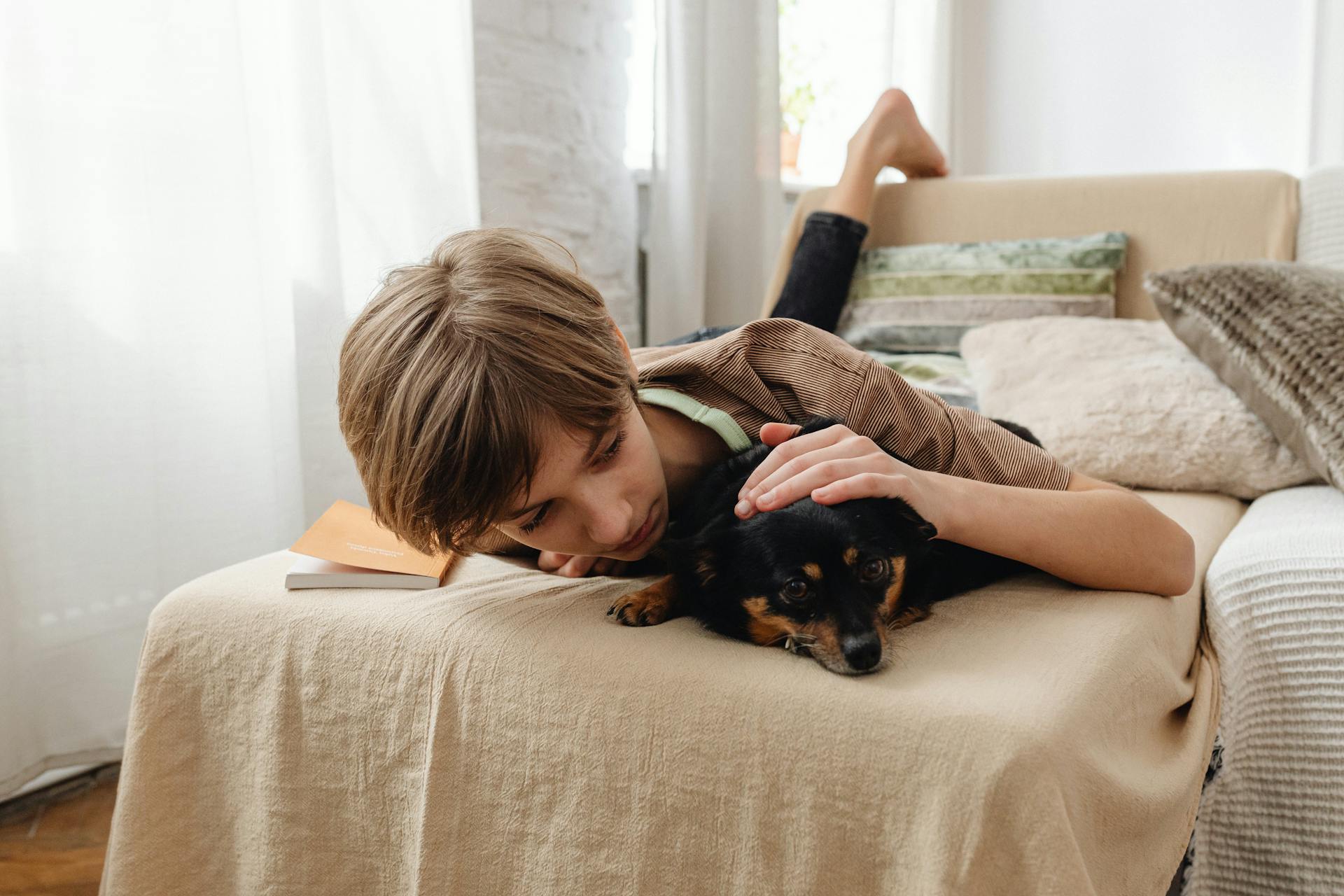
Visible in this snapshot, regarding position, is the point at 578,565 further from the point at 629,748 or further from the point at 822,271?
the point at 822,271

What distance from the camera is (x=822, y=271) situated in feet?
7.53

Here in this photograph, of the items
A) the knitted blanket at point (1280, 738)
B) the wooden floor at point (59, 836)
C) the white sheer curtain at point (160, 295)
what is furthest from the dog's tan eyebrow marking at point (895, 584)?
the white sheer curtain at point (160, 295)

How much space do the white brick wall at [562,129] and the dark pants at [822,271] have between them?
0.74m

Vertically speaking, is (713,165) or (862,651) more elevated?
(713,165)

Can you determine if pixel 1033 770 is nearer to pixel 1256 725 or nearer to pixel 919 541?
Answer: pixel 919 541

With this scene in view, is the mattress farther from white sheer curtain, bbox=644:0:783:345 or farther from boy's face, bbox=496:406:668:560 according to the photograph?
white sheer curtain, bbox=644:0:783:345

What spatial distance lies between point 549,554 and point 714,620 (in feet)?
1.04

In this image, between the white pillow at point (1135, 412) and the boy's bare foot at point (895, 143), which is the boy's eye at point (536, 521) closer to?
the white pillow at point (1135, 412)

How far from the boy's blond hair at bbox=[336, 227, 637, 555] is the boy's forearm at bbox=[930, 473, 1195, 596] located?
0.37 meters

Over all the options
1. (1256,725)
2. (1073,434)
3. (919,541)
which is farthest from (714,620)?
(1073,434)

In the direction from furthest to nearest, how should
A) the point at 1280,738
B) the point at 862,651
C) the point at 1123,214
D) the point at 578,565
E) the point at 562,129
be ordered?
the point at 562,129 → the point at 1123,214 → the point at 578,565 → the point at 1280,738 → the point at 862,651

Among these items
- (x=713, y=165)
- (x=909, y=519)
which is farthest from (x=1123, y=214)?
(x=909, y=519)

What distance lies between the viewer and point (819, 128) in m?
4.20

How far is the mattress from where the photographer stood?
730 millimetres
